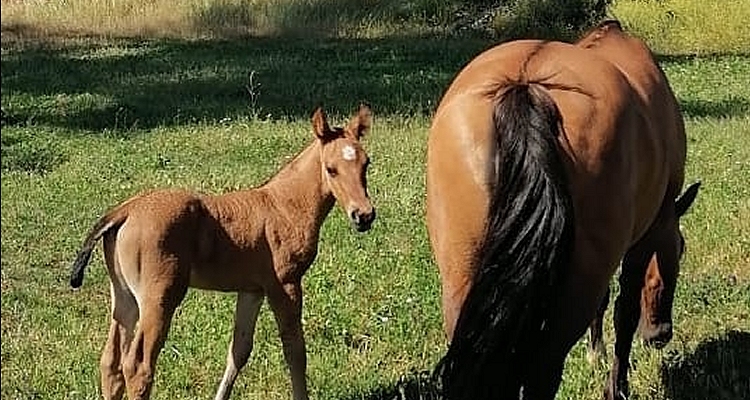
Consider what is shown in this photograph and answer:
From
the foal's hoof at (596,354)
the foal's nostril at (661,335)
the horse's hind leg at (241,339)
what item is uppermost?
the horse's hind leg at (241,339)

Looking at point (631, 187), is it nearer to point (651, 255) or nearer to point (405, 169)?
point (651, 255)

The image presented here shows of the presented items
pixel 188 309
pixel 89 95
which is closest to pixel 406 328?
pixel 188 309

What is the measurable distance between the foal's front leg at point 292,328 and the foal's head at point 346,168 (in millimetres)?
356

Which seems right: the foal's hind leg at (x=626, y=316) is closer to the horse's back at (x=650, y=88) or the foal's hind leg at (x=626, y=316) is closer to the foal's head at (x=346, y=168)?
the horse's back at (x=650, y=88)

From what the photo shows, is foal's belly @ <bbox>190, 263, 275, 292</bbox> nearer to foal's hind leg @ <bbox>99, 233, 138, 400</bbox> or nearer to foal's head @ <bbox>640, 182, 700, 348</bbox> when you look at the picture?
foal's hind leg @ <bbox>99, 233, 138, 400</bbox>

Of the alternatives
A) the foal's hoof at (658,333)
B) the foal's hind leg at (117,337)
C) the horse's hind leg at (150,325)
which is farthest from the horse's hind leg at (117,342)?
the foal's hoof at (658,333)

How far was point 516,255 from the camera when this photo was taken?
3713 millimetres

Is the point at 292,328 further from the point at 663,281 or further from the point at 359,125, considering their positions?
the point at 663,281

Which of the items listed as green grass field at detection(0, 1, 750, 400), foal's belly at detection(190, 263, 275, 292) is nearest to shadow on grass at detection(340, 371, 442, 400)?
green grass field at detection(0, 1, 750, 400)

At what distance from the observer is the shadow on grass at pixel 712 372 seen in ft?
16.0

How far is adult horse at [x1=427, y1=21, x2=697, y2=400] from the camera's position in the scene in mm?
3680

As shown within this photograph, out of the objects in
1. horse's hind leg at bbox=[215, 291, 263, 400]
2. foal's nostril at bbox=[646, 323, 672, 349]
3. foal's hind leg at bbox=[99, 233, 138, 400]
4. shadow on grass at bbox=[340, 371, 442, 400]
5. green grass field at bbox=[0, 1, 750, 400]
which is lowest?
green grass field at bbox=[0, 1, 750, 400]

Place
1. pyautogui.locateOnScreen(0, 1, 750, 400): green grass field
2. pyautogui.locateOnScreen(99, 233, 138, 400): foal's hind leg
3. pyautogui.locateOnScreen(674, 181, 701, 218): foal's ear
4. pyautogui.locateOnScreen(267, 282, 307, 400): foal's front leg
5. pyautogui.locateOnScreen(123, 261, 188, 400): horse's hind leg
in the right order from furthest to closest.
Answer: pyautogui.locateOnScreen(0, 1, 750, 400): green grass field → pyautogui.locateOnScreen(674, 181, 701, 218): foal's ear → pyautogui.locateOnScreen(267, 282, 307, 400): foal's front leg → pyautogui.locateOnScreen(99, 233, 138, 400): foal's hind leg → pyautogui.locateOnScreen(123, 261, 188, 400): horse's hind leg

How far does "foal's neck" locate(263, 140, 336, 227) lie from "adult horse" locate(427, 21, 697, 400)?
0.95m
